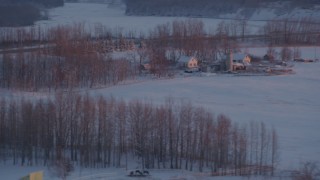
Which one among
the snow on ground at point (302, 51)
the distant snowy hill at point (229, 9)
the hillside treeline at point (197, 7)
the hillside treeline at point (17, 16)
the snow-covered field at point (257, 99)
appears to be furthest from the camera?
the hillside treeline at point (197, 7)

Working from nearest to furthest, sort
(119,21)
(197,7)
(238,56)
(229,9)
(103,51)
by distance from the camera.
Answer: (238,56)
(103,51)
(119,21)
(229,9)
(197,7)

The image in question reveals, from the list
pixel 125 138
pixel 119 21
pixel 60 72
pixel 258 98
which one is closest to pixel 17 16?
pixel 119 21

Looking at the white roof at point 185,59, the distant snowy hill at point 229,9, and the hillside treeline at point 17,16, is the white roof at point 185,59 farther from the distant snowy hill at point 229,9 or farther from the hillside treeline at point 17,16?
the distant snowy hill at point 229,9

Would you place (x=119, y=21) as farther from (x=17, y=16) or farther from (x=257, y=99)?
(x=257, y=99)

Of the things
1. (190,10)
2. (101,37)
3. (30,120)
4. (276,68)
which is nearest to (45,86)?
(30,120)

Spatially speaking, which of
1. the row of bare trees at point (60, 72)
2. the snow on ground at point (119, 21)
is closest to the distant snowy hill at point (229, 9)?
the snow on ground at point (119, 21)

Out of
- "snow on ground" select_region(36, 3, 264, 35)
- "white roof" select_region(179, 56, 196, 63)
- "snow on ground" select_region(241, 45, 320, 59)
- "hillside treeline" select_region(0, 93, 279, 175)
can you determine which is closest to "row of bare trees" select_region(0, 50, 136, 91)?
"white roof" select_region(179, 56, 196, 63)
